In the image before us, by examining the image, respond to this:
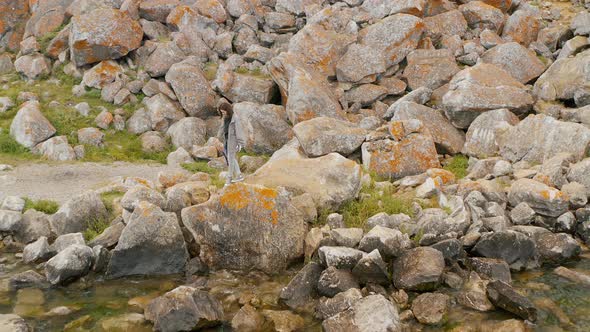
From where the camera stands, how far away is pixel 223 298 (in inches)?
496

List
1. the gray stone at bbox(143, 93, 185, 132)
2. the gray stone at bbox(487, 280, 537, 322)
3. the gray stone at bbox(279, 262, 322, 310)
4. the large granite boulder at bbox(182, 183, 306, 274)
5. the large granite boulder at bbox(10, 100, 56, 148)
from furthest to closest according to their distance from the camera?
the gray stone at bbox(143, 93, 185, 132)
the large granite boulder at bbox(10, 100, 56, 148)
the large granite boulder at bbox(182, 183, 306, 274)
the gray stone at bbox(279, 262, 322, 310)
the gray stone at bbox(487, 280, 537, 322)

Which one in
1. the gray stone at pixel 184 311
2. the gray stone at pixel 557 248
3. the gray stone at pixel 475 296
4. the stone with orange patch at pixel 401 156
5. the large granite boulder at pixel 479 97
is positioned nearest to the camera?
the gray stone at pixel 184 311

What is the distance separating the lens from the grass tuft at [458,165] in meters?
20.8

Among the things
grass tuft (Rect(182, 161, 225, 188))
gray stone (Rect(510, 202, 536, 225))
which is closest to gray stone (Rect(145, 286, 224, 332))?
gray stone (Rect(510, 202, 536, 225))

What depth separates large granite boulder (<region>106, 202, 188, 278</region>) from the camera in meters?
14.0

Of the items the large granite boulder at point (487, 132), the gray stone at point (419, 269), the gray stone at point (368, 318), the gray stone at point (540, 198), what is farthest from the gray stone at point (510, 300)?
the large granite boulder at point (487, 132)

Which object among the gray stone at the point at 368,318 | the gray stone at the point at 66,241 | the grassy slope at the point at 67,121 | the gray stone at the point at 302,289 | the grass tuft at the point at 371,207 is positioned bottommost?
the grassy slope at the point at 67,121

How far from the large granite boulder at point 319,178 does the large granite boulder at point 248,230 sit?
2.09 m

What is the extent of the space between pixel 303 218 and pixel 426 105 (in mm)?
12918

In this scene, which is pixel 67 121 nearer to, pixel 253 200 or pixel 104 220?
pixel 104 220

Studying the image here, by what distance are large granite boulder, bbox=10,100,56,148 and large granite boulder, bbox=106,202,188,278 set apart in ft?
46.1

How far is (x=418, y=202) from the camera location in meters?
16.8

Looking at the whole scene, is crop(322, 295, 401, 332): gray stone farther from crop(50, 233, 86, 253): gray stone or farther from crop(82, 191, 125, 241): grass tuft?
crop(82, 191, 125, 241): grass tuft

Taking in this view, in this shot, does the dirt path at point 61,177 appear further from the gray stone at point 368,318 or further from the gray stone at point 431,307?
the gray stone at point 431,307
